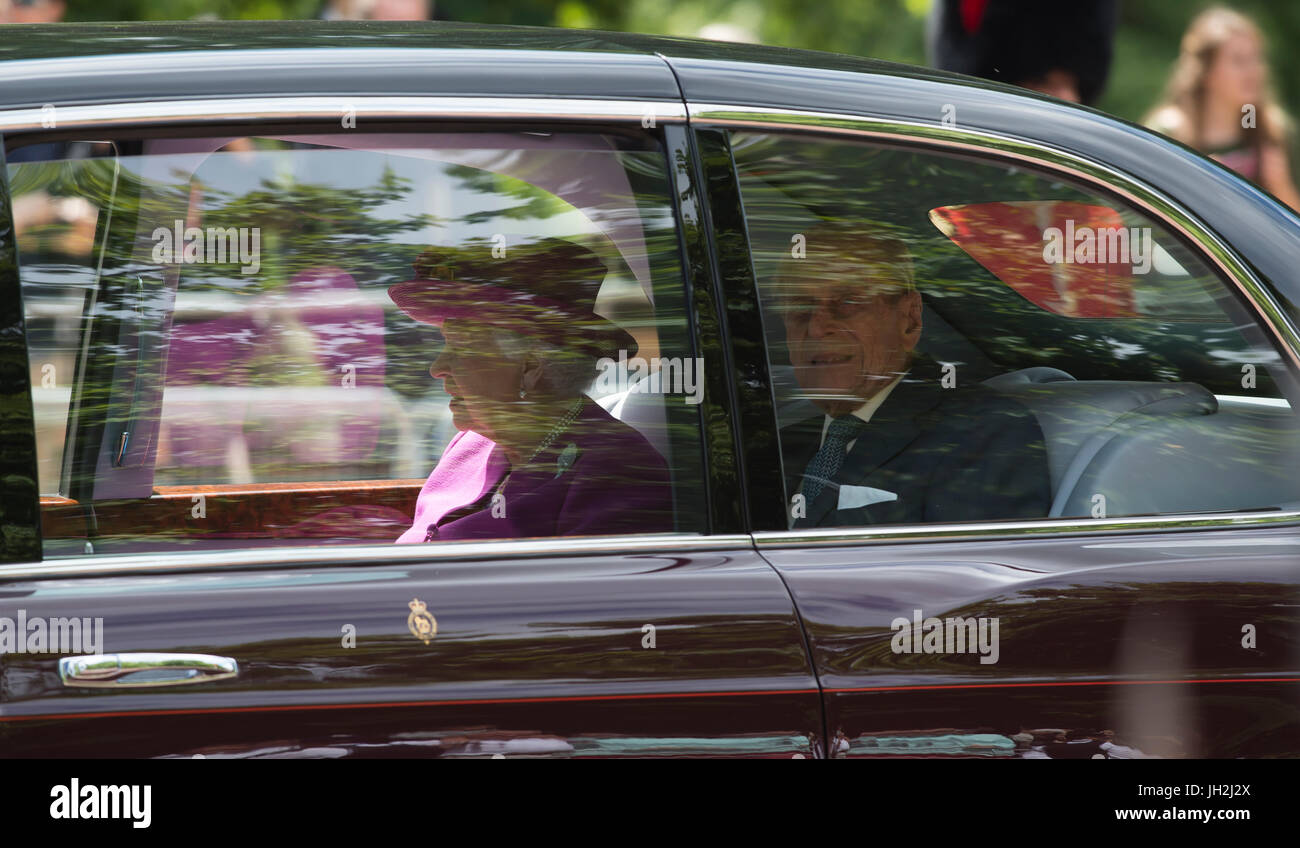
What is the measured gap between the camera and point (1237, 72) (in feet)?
17.8

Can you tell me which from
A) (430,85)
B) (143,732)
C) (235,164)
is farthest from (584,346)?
(143,732)

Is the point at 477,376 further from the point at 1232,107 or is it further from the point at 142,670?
the point at 1232,107

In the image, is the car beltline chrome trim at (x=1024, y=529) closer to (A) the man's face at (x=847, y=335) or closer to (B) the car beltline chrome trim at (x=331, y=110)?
(A) the man's face at (x=847, y=335)

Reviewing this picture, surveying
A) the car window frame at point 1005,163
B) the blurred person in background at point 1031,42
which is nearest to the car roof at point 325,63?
the car window frame at point 1005,163

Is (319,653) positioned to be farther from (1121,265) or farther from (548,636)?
(1121,265)

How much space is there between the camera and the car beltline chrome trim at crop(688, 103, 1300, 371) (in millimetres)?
2045

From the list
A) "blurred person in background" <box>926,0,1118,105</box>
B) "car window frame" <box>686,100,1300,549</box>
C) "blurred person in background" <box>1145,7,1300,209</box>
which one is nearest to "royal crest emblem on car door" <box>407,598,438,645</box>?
"car window frame" <box>686,100,1300,549</box>

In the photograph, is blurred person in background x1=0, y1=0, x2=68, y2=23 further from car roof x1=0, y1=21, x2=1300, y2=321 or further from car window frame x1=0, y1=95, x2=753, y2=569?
car window frame x1=0, y1=95, x2=753, y2=569

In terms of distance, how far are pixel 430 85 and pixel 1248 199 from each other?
118 cm

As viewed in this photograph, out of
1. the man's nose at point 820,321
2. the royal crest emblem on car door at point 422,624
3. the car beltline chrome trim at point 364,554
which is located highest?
the man's nose at point 820,321

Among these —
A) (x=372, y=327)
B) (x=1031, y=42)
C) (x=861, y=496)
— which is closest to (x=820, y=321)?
(x=861, y=496)

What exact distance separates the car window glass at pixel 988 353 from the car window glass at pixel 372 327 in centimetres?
19

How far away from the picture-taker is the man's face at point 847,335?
207 cm

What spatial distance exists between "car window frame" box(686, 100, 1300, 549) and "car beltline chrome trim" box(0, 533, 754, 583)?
0.15 meters
